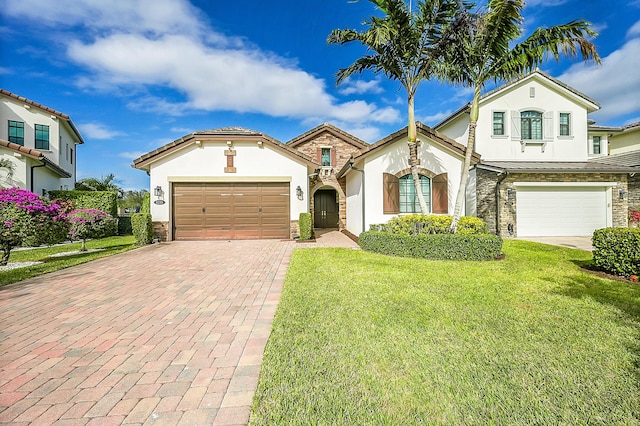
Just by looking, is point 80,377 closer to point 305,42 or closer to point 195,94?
point 305,42

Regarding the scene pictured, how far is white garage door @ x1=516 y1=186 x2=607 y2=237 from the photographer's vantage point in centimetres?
1342

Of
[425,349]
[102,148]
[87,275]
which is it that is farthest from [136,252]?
[102,148]

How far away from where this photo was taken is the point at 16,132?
666 inches

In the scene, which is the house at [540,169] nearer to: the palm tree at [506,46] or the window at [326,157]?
the palm tree at [506,46]

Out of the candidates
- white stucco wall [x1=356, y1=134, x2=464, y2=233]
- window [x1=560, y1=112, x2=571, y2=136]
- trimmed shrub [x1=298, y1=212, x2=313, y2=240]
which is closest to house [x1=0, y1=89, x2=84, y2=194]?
trimmed shrub [x1=298, y1=212, x2=313, y2=240]

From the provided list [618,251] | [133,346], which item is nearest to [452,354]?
[133,346]

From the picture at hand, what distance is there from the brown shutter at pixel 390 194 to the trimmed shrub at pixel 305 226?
10.9 ft

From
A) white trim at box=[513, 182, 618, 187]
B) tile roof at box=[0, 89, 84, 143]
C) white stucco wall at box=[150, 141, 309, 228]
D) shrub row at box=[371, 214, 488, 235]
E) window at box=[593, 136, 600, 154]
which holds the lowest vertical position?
shrub row at box=[371, 214, 488, 235]

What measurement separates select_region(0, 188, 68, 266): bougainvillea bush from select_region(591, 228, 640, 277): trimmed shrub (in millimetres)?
14693

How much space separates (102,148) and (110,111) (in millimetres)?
7961

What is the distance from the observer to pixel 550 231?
1353cm

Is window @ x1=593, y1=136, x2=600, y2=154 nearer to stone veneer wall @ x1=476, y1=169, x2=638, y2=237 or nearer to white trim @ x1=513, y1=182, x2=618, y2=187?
stone veneer wall @ x1=476, y1=169, x2=638, y2=237

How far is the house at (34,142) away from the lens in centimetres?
1335

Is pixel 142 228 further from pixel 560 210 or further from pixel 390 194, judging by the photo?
pixel 560 210
